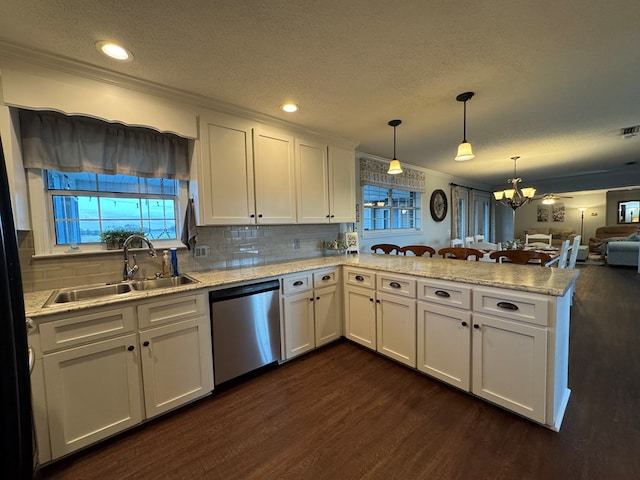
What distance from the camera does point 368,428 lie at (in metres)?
1.74

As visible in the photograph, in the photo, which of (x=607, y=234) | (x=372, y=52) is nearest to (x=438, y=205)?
(x=372, y=52)

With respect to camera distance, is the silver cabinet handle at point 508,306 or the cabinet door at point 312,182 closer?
the silver cabinet handle at point 508,306

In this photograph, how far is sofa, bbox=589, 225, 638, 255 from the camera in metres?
8.21

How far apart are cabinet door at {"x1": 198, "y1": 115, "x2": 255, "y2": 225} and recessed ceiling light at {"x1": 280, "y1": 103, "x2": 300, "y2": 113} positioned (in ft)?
1.20

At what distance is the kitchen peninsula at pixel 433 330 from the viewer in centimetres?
154

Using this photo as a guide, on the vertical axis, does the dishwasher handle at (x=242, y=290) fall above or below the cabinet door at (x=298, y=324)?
above

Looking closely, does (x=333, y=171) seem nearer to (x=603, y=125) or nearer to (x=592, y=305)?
(x=603, y=125)

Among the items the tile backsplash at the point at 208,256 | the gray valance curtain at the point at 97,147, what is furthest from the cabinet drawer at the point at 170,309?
the gray valance curtain at the point at 97,147

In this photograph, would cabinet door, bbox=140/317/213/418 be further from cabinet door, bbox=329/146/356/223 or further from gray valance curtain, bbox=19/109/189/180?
→ cabinet door, bbox=329/146/356/223

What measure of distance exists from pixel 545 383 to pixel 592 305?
3571 mm

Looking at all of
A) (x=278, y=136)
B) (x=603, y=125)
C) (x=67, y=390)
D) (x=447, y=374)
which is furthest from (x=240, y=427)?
(x=603, y=125)

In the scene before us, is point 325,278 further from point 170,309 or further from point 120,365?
point 120,365

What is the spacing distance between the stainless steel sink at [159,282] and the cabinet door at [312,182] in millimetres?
1267

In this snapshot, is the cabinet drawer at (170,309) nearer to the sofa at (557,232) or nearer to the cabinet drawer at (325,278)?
the cabinet drawer at (325,278)
